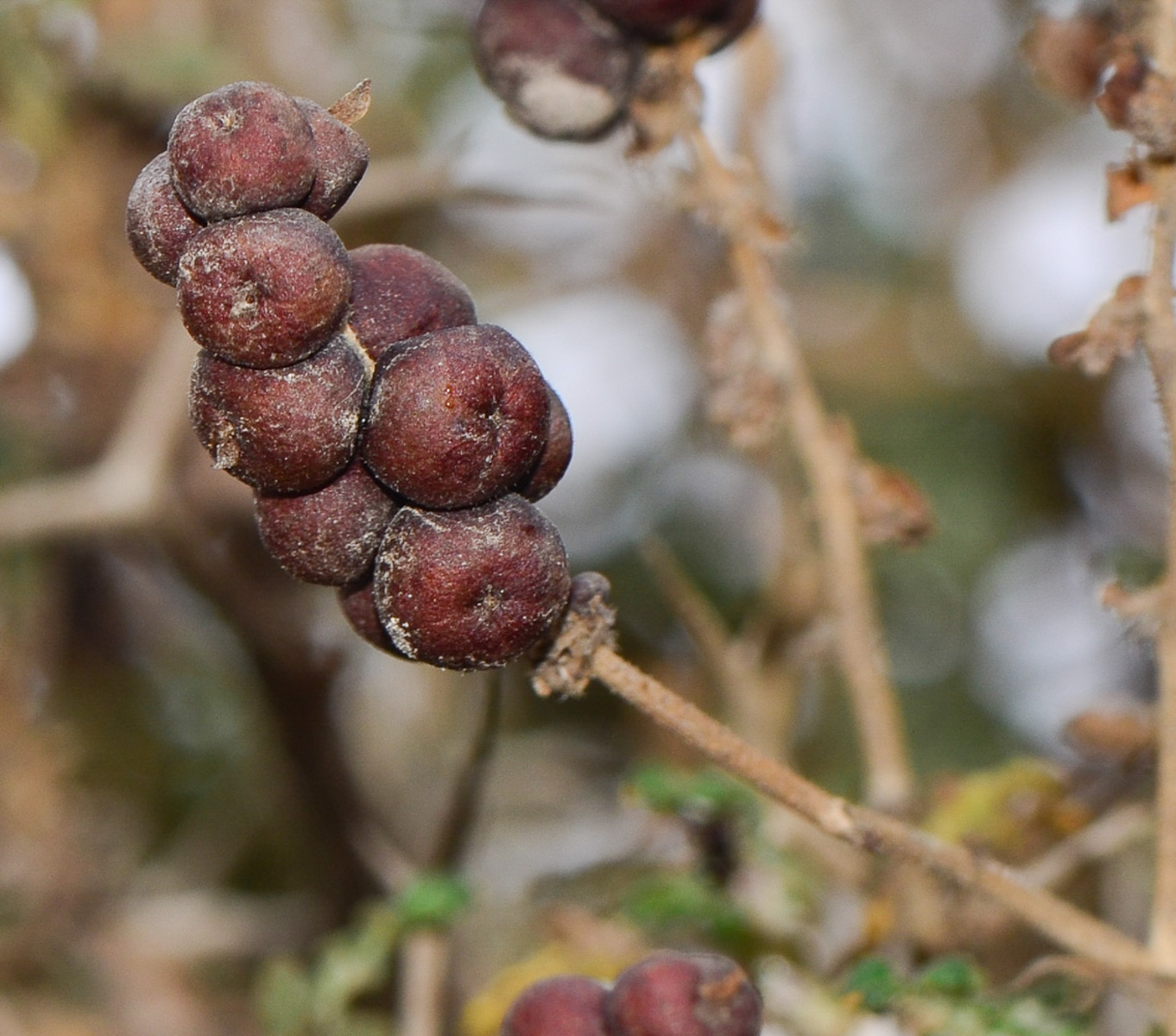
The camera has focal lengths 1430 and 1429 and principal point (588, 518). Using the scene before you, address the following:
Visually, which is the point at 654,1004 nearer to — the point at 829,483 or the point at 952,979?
the point at 952,979

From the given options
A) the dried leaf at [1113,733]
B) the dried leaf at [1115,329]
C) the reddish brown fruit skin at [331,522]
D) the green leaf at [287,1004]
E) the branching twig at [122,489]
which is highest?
the dried leaf at [1115,329]

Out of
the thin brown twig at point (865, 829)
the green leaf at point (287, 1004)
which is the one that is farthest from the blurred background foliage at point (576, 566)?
the thin brown twig at point (865, 829)

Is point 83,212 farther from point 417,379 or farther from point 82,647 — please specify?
point 417,379

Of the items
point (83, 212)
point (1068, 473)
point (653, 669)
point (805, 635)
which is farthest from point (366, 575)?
point (1068, 473)

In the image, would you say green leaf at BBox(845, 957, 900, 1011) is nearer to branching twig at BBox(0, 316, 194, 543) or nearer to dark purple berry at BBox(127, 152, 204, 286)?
dark purple berry at BBox(127, 152, 204, 286)

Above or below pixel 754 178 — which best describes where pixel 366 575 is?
below

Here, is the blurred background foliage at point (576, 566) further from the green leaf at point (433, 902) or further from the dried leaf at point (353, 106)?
the dried leaf at point (353, 106)

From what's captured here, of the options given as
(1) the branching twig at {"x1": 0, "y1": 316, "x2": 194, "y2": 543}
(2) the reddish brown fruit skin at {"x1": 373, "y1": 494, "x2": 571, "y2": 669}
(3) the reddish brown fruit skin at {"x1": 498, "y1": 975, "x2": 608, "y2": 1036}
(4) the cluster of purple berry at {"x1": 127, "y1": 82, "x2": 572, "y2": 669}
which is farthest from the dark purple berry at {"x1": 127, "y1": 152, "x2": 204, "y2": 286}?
(1) the branching twig at {"x1": 0, "y1": 316, "x2": 194, "y2": 543}

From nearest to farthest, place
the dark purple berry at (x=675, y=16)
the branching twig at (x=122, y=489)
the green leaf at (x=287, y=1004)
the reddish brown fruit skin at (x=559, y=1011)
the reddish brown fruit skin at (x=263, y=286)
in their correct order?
the reddish brown fruit skin at (x=263, y=286)
the reddish brown fruit skin at (x=559, y=1011)
the dark purple berry at (x=675, y=16)
the green leaf at (x=287, y=1004)
the branching twig at (x=122, y=489)

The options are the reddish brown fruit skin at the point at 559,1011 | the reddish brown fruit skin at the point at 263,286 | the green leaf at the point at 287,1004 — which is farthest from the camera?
the green leaf at the point at 287,1004
